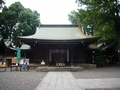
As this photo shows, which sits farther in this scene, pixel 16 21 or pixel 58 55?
pixel 16 21

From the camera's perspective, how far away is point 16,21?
92.1ft

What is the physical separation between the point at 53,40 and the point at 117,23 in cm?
900

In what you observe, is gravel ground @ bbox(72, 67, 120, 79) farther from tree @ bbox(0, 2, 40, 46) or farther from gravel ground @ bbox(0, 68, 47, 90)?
tree @ bbox(0, 2, 40, 46)

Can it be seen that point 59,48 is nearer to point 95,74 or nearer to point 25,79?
point 95,74

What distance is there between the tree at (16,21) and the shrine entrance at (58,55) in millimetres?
13691

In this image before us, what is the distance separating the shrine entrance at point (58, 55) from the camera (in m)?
14.0

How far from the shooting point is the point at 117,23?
47.0 ft

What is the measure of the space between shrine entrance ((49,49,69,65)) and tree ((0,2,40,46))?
1369 centimetres

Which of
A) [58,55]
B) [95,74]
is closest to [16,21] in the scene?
[58,55]

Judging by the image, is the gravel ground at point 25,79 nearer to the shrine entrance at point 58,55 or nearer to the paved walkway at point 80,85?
the paved walkway at point 80,85

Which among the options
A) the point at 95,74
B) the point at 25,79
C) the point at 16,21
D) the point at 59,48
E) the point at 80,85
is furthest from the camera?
the point at 16,21

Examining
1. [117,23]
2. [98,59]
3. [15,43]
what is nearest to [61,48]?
[98,59]

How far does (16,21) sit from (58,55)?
19270mm

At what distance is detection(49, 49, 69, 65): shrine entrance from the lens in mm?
14016
